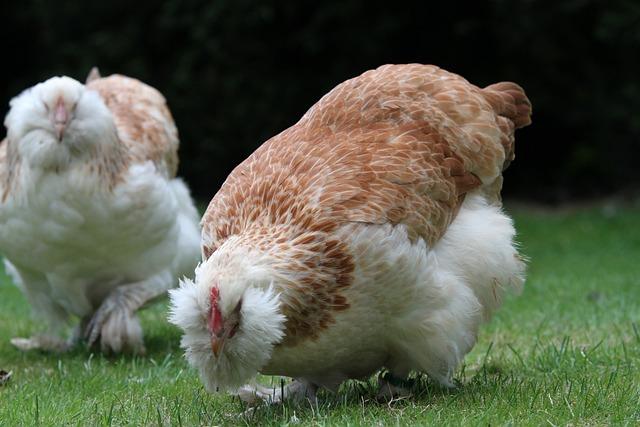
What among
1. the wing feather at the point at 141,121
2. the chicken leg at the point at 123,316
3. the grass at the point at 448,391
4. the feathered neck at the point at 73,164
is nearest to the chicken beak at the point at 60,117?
the feathered neck at the point at 73,164

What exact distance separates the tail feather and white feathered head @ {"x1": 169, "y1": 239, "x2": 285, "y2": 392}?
201cm

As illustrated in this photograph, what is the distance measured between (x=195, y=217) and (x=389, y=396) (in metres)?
3.03

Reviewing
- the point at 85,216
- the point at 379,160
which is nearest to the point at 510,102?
the point at 379,160

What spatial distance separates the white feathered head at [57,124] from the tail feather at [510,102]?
7.85 ft

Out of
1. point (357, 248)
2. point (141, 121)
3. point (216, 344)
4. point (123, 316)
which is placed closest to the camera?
point (216, 344)

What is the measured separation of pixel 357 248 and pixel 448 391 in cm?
93

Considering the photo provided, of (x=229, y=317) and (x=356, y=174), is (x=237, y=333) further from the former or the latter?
(x=356, y=174)

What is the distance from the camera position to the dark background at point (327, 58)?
13.6 m

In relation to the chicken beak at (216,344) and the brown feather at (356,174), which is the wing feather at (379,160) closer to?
the brown feather at (356,174)

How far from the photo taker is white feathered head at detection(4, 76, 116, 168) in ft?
19.5

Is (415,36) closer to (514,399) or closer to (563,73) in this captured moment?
(563,73)

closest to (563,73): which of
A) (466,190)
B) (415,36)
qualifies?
(415,36)

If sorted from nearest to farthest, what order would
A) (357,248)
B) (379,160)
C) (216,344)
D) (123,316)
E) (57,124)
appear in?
(216,344) → (357,248) → (379,160) → (57,124) → (123,316)

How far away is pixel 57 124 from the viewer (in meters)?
5.93
